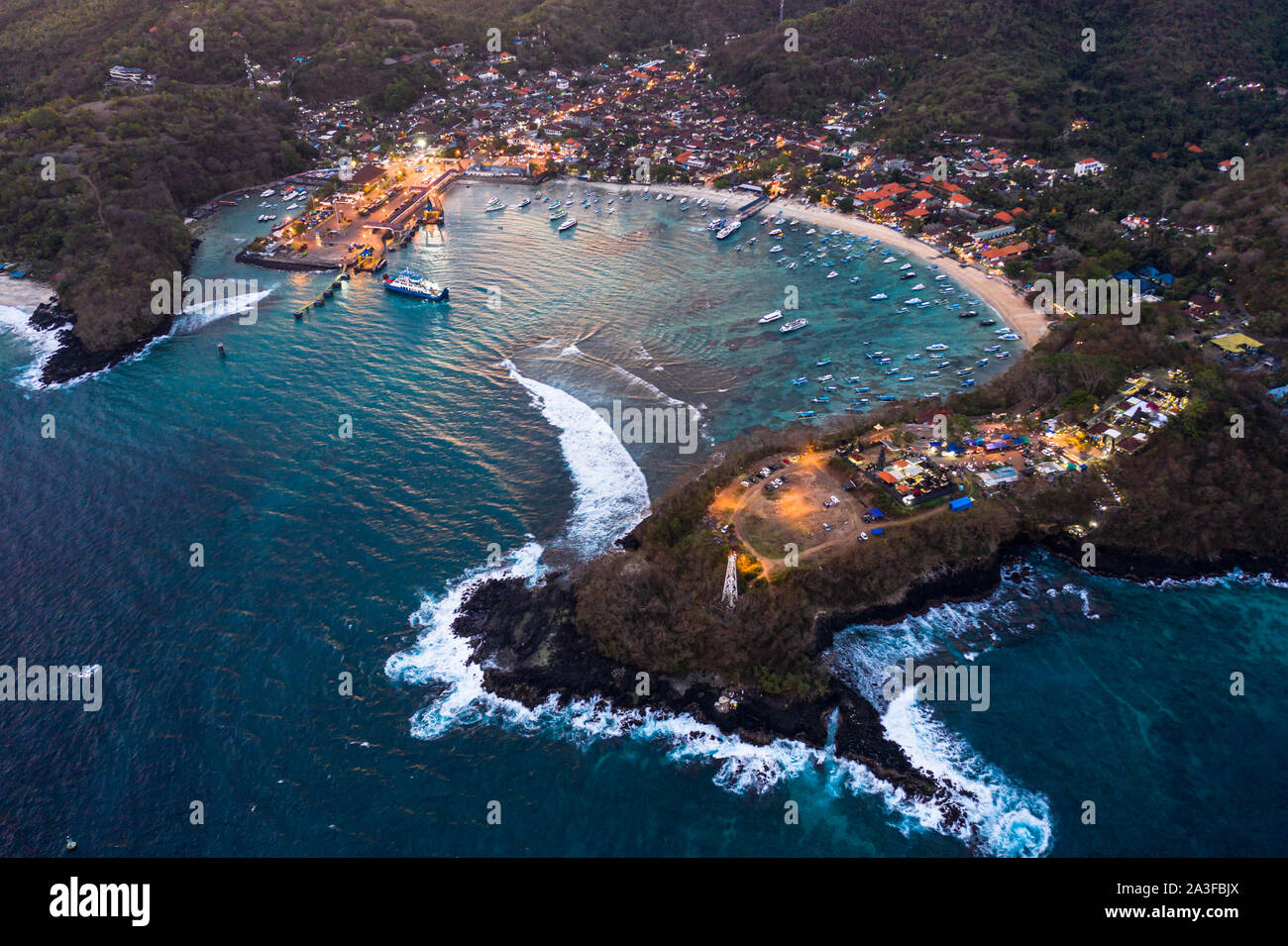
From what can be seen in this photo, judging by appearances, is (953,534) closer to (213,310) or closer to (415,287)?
(415,287)

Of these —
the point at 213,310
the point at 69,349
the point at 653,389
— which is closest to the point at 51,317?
the point at 69,349

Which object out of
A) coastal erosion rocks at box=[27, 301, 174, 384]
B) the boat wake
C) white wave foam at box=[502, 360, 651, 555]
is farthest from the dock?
coastal erosion rocks at box=[27, 301, 174, 384]

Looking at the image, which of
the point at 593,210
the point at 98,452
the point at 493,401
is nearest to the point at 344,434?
the point at 493,401

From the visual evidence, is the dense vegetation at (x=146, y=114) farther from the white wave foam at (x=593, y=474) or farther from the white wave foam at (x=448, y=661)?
the white wave foam at (x=448, y=661)

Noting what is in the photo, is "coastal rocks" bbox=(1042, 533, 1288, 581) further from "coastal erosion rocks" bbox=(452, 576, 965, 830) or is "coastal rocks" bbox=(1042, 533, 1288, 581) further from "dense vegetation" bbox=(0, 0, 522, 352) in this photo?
"dense vegetation" bbox=(0, 0, 522, 352)

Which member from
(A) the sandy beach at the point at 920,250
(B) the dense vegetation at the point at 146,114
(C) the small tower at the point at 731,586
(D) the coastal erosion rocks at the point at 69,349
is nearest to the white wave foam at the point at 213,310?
(D) the coastal erosion rocks at the point at 69,349

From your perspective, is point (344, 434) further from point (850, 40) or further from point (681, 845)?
point (850, 40)
